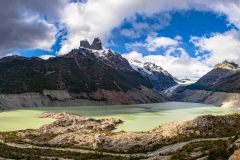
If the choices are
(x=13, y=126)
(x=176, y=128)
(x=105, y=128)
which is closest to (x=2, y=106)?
(x=13, y=126)

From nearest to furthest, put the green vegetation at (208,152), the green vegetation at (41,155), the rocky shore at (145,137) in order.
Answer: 1. the green vegetation at (208,152)
2. the green vegetation at (41,155)
3. the rocky shore at (145,137)

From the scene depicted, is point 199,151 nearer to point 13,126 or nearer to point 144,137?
point 144,137

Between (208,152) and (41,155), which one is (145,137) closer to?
(41,155)

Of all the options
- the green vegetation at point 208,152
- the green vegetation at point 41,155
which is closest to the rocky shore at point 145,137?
the green vegetation at point 41,155

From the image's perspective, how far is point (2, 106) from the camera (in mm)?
195750

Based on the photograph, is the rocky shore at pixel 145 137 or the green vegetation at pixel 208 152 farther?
the rocky shore at pixel 145 137

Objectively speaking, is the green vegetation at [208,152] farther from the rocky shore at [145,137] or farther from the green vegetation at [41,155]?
the rocky shore at [145,137]

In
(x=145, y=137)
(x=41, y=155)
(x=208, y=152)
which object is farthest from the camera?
A: (x=145, y=137)

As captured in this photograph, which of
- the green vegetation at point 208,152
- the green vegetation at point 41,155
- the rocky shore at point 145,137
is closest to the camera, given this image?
the green vegetation at point 208,152

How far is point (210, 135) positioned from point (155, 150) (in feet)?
36.0

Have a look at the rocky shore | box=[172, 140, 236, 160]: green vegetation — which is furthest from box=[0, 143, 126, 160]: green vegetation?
box=[172, 140, 236, 160]: green vegetation

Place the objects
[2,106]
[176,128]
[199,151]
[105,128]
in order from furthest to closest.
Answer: [2,106], [105,128], [176,128], [199,151]

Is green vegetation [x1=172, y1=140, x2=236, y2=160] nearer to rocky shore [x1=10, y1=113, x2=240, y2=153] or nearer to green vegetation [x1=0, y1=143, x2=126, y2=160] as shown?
green vegetation [x1=0, y1=143, x2=126, y2=160]

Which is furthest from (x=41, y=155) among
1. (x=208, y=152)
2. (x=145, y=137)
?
(x=208, y=152)
